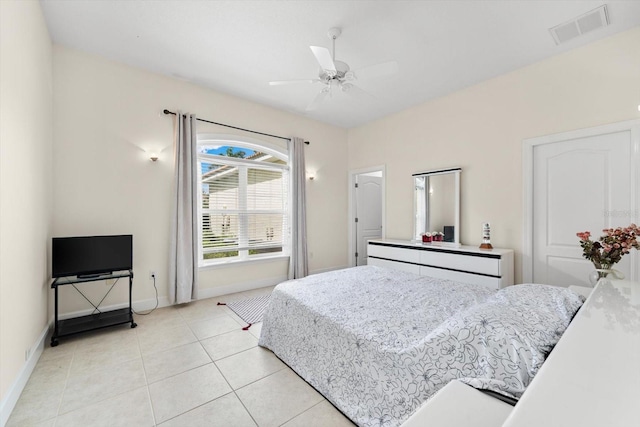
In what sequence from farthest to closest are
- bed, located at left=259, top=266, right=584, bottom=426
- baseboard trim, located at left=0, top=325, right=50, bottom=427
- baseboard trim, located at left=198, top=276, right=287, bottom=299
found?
baseboard trim, located at left=198, top=276, right=287, bottom=299 < baseboard trim, located at left=0, top=325, right=50, bottom=427 < bed, located at left=259, top=266, right=584, bottom=426

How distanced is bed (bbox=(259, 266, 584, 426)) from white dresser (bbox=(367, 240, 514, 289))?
3.92ft

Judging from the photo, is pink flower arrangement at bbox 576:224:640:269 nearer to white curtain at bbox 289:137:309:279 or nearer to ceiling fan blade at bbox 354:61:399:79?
ceiling fan blade at bbox 354:61:399:79

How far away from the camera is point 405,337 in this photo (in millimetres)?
1500

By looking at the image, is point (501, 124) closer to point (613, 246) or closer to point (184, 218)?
point (613, 246)

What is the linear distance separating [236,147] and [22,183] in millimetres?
2647

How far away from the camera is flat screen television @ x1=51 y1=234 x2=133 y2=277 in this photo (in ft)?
8.98

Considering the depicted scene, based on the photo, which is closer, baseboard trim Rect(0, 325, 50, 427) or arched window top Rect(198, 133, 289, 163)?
baseboard trim Rect(0, 325, 50, 427)

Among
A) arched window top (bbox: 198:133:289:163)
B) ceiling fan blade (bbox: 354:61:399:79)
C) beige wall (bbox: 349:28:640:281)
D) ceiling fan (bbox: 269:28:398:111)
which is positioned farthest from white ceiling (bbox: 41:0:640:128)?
arched window top (bbox: 198:133:289:163)

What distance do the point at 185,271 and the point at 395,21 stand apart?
376 cm

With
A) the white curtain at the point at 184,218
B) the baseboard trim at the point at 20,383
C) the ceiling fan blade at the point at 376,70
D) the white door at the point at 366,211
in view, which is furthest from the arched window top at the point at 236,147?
the baseboard trim at the point at 20,383

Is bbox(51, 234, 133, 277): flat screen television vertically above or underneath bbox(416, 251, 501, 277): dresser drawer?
above

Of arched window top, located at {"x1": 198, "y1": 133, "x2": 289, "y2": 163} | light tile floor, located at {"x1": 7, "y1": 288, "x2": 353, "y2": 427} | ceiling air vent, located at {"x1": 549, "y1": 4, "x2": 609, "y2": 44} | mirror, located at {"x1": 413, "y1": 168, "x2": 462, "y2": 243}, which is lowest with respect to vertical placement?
light tile floor, located at {"x1": 7, "y1": 288, "x2": 353, "y2": 427}

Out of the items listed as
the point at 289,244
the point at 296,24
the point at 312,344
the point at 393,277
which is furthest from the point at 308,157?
the point at 312,344

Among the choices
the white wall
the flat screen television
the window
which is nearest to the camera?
the flat screen television
